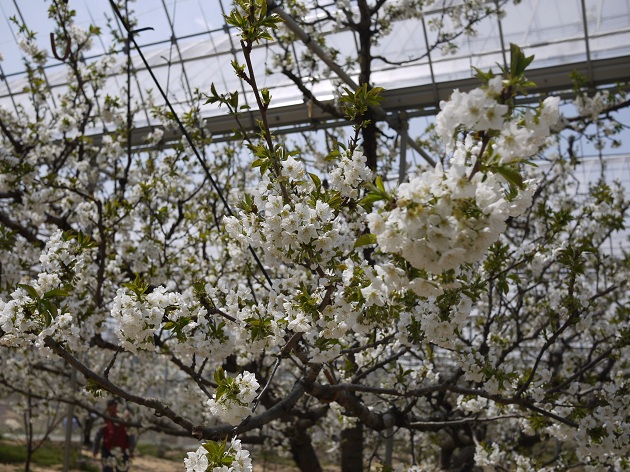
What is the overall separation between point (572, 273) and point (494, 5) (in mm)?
4181

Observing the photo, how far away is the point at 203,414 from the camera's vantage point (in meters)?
9.00

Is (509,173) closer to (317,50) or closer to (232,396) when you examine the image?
(232,396)

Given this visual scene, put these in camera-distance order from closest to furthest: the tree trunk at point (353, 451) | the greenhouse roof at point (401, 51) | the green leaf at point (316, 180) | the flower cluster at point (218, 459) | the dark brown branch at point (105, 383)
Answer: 1. the flower cluster at point (218, 459)
2. the dark brown branch at point (105, 383)
3. the green leaf at point (316, 180)
4. the tree trunk at point (353, 451)
5. the greenhouse roof at point (401, 51)

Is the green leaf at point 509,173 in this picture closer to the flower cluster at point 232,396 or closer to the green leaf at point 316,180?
the green leaf at point 316,180

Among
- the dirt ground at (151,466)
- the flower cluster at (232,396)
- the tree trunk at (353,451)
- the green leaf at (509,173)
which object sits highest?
the green leaf at (509,173)

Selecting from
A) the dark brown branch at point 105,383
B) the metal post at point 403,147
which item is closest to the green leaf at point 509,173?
the dark brown branch at point 105,383

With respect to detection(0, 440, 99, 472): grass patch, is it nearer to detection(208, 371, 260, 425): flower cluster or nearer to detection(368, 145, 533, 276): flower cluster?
detection(208, 371, 260, 425): flower cluster

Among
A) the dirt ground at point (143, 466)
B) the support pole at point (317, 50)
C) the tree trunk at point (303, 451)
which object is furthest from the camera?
the dirt ground at point (143, 466)

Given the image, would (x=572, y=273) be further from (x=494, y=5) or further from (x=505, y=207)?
(x=494, y=5)

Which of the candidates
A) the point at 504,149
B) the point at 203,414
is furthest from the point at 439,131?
the point at 203,414

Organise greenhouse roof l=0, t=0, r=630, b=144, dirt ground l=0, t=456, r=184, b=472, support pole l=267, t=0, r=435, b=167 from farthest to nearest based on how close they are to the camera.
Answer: dirt ground l=0, t=456, r=184, b=472, greenhouse roof l=0, t=0, r=630, b=144, support pole l=267, t=0, r=435, b=167

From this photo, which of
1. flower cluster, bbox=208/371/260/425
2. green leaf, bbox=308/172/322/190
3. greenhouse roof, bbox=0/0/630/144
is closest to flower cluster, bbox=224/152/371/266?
green leaf, bbox=308/172/322/190

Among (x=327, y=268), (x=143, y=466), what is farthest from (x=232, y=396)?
(x=143, y=466)

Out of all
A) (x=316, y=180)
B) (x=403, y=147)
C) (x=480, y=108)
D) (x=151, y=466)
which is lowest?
(x=151, y=466)
